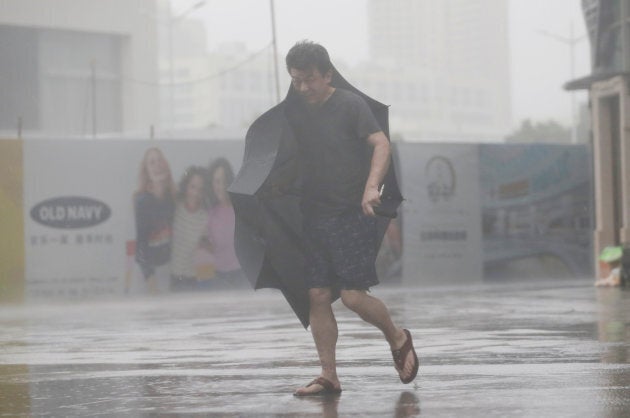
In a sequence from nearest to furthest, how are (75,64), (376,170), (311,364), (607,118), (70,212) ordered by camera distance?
(376,170)
(311,364)
(70,212)
(607,118)
(75,64)

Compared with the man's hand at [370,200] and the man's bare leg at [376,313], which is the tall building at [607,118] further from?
the man's hand at [370,200]

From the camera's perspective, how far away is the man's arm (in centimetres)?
748

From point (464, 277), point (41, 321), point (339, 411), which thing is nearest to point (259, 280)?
point (339, 411)

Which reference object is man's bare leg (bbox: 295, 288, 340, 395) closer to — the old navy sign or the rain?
the rain

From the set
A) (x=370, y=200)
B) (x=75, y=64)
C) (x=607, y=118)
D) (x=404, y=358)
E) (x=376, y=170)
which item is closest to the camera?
(x=370, y=200)

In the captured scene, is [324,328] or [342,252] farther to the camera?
[324,328]

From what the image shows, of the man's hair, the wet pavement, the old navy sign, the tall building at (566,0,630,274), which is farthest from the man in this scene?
the old navy sign

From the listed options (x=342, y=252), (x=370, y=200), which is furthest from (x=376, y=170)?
(x=342, y=252)

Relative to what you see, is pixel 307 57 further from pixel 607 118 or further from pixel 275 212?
pixel 607 118

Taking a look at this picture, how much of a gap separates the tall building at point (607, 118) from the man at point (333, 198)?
645 inches

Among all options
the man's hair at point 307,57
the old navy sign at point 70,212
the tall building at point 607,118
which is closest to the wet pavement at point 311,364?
the man's hair at point 307,57

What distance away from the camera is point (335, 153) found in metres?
7.79

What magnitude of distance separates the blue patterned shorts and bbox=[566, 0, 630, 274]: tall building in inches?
649

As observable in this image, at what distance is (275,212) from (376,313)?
2.43 feet
